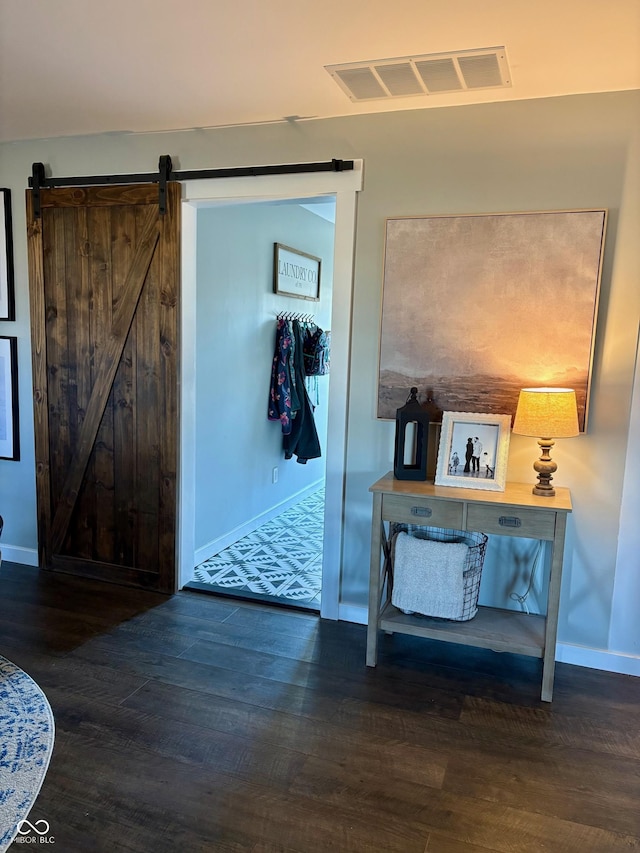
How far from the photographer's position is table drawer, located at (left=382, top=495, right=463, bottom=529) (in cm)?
252

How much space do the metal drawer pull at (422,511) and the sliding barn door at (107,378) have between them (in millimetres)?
1395

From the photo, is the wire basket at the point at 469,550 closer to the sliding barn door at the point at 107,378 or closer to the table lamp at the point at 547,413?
the table lamp at the point at 547,413

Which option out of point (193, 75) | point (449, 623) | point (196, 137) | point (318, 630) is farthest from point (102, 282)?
point (449, 623)

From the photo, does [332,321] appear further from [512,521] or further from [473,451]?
[512,521]

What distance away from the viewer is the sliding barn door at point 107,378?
3.24 m

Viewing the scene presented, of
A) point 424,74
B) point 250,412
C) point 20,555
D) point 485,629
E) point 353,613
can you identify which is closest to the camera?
point 424,74

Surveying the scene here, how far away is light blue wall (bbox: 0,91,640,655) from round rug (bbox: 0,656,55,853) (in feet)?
4.77

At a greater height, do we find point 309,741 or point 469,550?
point 469,550

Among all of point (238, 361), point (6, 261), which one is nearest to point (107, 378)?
point (6, 261)

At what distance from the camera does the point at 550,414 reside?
7.87 ft

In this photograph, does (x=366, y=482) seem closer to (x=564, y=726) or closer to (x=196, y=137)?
(x=564, y=726)

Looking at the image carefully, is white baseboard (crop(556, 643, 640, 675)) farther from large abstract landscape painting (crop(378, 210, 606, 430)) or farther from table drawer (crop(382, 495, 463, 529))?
large abstract landscape painting (crop(378, 210, 606, 430))

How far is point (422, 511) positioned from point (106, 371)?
191 centimetres

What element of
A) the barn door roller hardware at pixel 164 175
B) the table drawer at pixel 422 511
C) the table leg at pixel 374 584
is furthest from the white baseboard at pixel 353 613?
the barn door roller hardware at pixel 164 175
